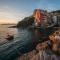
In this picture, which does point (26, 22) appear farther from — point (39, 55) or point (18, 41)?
point (39, 55)

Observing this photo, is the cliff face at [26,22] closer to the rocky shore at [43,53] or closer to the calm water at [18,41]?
→ the calm water at [18,41]

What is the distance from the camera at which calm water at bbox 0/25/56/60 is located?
93.3 inches

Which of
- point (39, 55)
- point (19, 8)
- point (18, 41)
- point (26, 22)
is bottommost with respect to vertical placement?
point (39, 55)

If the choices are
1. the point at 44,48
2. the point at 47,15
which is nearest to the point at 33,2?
the point at 47,15

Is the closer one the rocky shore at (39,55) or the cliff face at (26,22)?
the rocky shore at (39,55)

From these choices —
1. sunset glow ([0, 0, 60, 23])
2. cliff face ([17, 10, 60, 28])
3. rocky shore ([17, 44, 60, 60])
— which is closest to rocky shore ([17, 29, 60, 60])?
rocky shore ([17, 44, 60, 60])

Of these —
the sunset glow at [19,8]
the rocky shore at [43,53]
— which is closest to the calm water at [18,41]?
the rocky shore at [43,53]

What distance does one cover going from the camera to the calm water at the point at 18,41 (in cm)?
237

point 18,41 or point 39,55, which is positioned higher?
point 18,41

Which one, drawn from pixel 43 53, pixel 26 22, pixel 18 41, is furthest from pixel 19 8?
pixel 43 53

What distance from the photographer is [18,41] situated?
2463mm

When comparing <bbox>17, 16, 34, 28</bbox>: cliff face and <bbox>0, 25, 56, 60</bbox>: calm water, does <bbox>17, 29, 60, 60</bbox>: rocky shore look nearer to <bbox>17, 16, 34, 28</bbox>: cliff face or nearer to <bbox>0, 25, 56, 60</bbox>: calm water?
<bbox>0, 25, 56, 60</bbox>: calm water

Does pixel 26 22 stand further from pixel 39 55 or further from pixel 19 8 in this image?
pixel 39 55

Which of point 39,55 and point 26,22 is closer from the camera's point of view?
point 39,55
